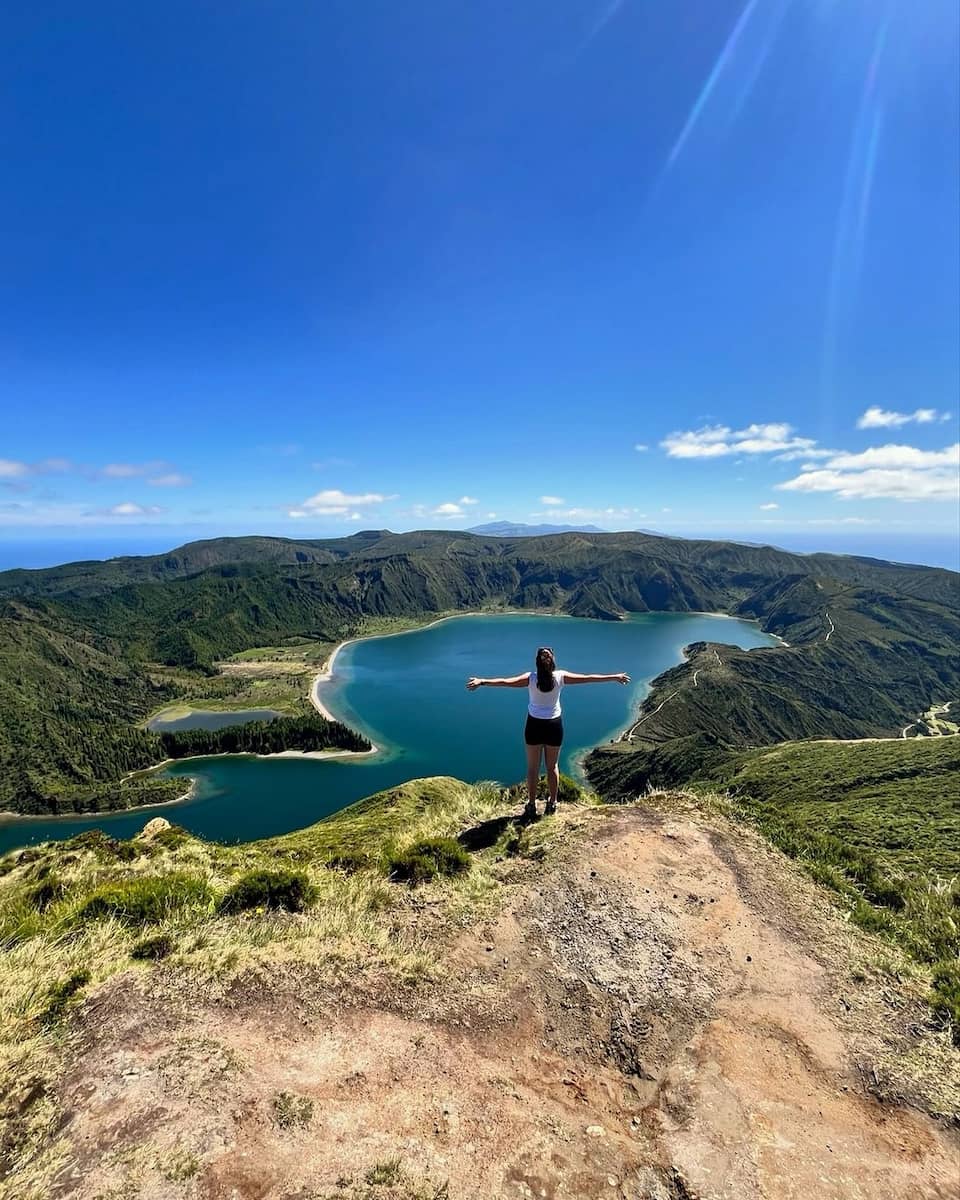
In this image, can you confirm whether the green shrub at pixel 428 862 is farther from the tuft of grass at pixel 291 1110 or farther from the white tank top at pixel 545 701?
the tuft of grass at pixel 291 1110

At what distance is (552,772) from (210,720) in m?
179

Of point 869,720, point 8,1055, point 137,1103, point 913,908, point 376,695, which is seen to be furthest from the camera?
point 376,695

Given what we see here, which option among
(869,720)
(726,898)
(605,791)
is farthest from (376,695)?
(726,898)

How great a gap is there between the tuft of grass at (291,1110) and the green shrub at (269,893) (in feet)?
13.2

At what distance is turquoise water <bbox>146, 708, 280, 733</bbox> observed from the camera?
159250 mm

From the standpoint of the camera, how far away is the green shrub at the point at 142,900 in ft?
29.4

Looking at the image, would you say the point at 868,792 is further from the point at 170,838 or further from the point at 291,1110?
the point at 291,1110

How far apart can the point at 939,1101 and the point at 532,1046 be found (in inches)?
188

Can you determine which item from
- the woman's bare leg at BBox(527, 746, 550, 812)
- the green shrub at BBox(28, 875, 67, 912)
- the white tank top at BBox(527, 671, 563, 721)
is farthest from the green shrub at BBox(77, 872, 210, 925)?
the white tank top at BBox(527, 671, 563, 721)

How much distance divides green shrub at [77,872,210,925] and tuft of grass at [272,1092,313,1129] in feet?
15.2

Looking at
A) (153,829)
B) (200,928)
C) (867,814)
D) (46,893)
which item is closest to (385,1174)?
(200,928)

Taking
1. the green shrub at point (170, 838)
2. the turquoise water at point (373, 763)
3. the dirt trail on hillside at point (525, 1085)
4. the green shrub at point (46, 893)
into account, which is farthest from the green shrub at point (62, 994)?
the turquoise water at point (373, 763)

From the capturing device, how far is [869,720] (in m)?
168

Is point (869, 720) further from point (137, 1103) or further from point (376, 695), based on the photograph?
point (137, 1103)
